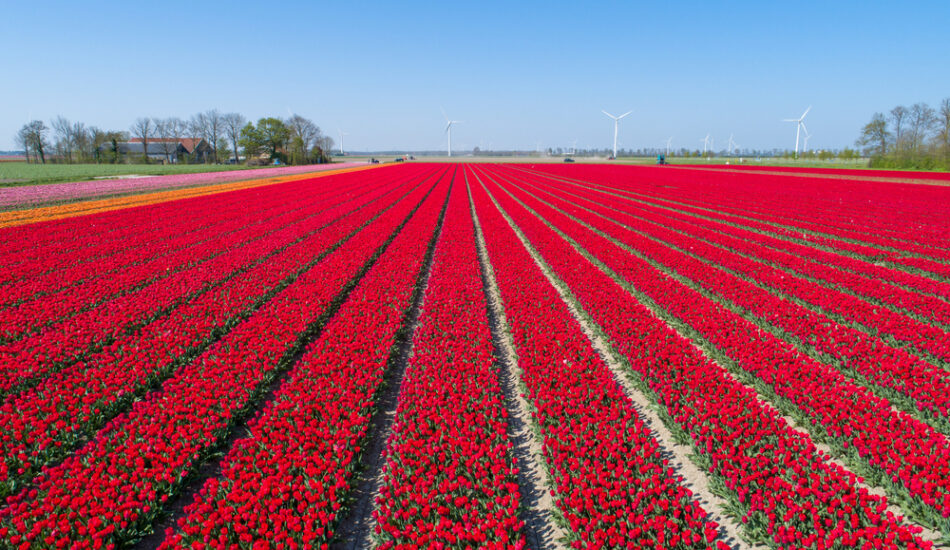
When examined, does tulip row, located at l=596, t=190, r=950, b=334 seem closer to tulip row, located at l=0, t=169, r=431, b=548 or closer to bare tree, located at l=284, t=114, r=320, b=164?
tulip row, located at l=0, t=169, r=431, b=548

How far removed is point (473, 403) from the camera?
682cm

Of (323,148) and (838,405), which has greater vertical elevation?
(323,148)

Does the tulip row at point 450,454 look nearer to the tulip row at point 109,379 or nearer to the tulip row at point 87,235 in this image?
the tulip row at point 109,379

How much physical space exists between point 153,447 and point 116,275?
33.6 ft

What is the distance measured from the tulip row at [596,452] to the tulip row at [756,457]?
579 mm

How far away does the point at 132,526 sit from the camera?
470 cm

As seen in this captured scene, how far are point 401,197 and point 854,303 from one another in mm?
29284

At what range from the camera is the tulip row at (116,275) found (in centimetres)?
1025

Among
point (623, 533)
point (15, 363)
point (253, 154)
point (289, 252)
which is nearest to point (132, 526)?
point (623, 533)

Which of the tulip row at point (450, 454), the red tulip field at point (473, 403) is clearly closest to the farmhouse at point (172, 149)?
the red tulip field at point (473, 403)

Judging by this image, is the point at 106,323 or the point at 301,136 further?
the point at 301,136

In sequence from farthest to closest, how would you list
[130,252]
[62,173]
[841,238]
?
[62,173]
[841,238]
[130,252]

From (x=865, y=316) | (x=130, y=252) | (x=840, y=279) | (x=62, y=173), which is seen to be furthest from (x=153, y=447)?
(x=62, y=173)

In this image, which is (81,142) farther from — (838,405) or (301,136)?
(838,405)
